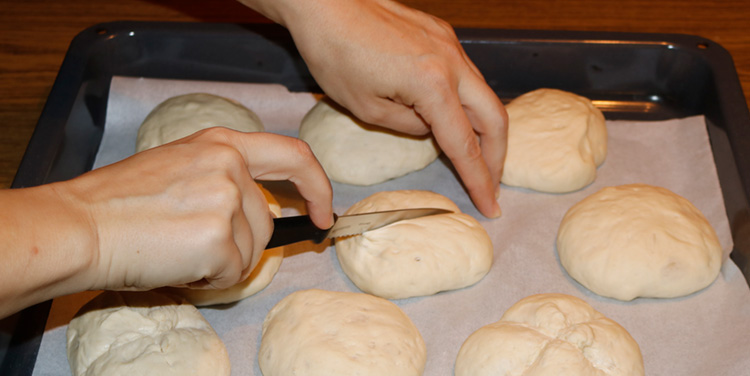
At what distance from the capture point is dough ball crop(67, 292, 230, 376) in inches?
55.3

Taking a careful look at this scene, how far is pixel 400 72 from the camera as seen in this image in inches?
60.9

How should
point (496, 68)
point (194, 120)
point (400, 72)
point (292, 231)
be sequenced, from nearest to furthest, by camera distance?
point (292, 231)
point (400, 72)
point (194, 120)
point (496, 68)

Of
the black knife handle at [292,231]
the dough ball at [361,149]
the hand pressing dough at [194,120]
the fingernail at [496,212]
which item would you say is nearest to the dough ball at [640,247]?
the fingernail at [496,212]

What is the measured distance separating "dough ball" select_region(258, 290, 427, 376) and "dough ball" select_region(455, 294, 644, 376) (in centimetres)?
15

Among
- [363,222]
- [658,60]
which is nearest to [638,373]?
[363,222]

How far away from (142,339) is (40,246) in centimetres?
53

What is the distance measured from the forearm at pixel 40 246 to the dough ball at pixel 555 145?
4.02ft

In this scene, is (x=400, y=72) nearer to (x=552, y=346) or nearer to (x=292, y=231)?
(x=292, y=231)

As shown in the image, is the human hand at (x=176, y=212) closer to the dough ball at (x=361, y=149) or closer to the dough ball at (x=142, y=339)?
the dough ball at (x=142, y=339)

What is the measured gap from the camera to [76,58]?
76.7 inches

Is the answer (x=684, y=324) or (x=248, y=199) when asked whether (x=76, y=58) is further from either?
(x=684, y=324)

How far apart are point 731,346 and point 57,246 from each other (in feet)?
4.84

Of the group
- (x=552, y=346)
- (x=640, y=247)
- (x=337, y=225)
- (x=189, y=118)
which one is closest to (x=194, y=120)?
(x=189, y=118)

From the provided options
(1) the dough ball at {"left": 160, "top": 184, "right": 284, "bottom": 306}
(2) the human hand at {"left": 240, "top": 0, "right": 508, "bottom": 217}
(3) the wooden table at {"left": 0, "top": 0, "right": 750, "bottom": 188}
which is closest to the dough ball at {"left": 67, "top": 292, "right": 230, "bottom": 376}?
(1) the dough ball at {"left": 160, "top": 184, "right": 284, "bottom": 306}
